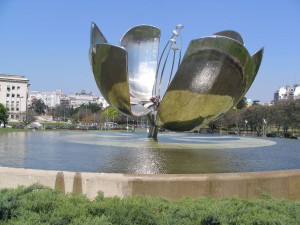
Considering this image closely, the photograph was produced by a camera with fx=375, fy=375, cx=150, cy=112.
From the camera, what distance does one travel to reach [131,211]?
422 centimetres

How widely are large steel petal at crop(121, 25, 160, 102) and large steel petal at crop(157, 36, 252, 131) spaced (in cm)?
382

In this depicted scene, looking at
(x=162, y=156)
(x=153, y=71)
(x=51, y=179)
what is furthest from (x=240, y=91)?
(x=51, y=179)

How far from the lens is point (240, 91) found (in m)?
11.4

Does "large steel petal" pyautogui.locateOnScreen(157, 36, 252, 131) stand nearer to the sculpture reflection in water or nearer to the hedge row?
the sculpture reflection in water

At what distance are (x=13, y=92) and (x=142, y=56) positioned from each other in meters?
97.1

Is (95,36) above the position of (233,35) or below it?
below

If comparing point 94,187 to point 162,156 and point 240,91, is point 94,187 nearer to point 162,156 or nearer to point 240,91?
point 162,156

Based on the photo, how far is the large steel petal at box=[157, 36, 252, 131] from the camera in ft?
33.1

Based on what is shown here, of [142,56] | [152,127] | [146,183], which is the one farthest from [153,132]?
[146,183]

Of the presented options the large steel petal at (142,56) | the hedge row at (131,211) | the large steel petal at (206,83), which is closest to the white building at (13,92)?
the large steel petal at (142,56)

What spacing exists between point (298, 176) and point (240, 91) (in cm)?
537

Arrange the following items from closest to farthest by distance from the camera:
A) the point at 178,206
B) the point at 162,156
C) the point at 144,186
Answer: the point at 178,206
the point at 144,186
the point at 162,156

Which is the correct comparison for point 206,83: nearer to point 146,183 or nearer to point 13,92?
point 146,183

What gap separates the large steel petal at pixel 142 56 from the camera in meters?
15.3
